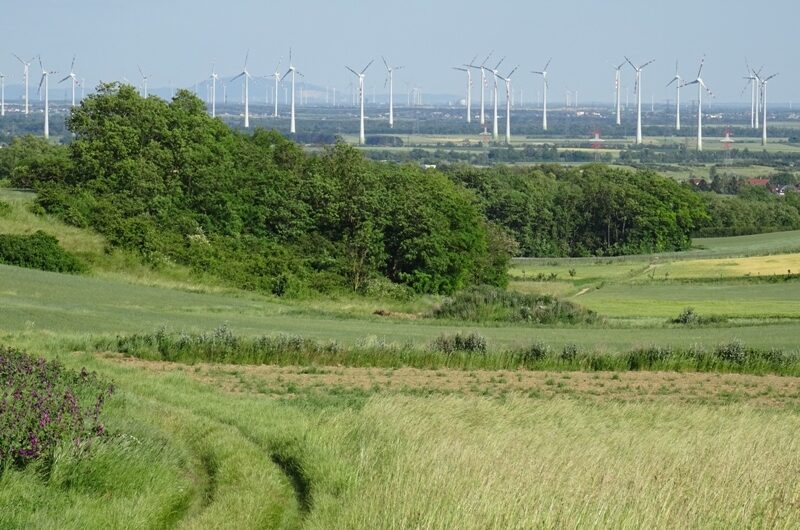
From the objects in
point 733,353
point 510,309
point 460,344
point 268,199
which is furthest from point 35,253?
point 733,353

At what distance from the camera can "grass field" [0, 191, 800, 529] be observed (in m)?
11.5

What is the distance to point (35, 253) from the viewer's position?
177 feet

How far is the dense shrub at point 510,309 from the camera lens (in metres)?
50.3

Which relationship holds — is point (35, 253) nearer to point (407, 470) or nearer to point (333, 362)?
point (333, 362)

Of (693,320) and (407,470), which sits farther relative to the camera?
(693,320)

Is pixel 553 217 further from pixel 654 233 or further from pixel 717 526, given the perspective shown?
pixel 717 526

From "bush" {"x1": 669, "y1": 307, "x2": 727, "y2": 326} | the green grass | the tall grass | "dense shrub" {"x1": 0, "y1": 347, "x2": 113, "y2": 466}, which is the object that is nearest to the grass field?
the green grass

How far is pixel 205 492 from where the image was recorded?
1357 centimetres

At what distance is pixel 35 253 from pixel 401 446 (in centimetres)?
4214

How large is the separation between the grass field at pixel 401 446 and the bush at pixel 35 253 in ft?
51.1

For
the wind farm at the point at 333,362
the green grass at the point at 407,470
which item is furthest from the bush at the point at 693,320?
the green grass at the point at 407,470

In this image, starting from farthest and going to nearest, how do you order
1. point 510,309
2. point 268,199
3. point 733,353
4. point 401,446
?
point 268,199 < point 510,309 < point 733,353 < point 401,446

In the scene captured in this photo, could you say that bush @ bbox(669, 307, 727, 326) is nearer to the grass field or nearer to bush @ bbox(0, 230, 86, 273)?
the grass field

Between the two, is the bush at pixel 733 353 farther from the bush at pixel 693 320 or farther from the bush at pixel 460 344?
the bush at pixel 693 320
